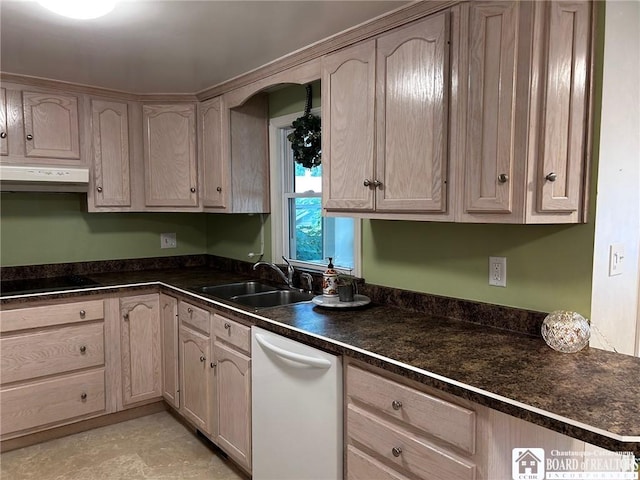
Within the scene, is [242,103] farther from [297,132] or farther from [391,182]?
[391,182]

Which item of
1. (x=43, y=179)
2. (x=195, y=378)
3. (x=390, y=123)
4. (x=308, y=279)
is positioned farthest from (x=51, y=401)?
(x=390, y=123)

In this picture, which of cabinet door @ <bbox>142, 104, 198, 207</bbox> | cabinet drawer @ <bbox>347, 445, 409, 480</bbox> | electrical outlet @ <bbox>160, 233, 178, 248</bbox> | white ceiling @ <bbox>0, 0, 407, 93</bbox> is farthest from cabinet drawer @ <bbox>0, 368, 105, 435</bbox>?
cabinet drawer @ <bbox>347, 445, 409, 480</bbox>

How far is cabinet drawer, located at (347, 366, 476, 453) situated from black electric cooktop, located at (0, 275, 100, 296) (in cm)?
202

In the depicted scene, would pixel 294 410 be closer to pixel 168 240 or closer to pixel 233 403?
pixel 233 403

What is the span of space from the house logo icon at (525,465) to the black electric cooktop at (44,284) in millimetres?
2538

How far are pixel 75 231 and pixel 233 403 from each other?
6.18 ft

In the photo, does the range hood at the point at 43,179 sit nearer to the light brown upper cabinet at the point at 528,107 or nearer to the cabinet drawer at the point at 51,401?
the cabinet drawer at the point at 51,401

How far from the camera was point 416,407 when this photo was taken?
4.77 feet

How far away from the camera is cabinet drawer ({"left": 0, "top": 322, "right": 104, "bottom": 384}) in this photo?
2.66 metres

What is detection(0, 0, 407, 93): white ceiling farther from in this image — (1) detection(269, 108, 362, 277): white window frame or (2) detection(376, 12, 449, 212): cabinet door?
(1) detection(269, 108, 362, 277): white window frame

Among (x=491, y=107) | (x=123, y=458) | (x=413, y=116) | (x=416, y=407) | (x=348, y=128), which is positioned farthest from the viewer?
(x=123, y=458)

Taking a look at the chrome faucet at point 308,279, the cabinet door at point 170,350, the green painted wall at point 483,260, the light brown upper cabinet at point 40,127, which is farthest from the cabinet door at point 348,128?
the light brown upper cabinet at point 40,127

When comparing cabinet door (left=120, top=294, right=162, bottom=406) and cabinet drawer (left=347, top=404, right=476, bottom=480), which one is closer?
cabinet drawer (left=347, top=404, right=476, bottom=480)

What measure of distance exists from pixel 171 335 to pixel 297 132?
1505mm
